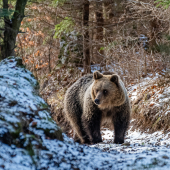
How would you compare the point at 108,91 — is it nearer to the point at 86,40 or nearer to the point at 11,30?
the point at 11,30

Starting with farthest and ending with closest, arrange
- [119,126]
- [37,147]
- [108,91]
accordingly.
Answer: [119,126] < [108,91] < [37,147]

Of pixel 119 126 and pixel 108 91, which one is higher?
pixel 108 91

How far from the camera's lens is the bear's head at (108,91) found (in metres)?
5.70

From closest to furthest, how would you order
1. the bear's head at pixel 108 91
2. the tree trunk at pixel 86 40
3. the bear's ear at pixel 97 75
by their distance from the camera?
the bear's head at pixel 108 91
the bear's ear at pixel 97 75
the tree trunk at pixel 86 40

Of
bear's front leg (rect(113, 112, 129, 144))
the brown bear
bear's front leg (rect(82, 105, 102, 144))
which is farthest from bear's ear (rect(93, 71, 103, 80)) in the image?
bear's front leg (rect(113, 112, 129, 144))

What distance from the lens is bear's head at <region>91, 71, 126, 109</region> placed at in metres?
5.70

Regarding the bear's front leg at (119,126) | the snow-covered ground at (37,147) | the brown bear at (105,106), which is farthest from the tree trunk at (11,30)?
the bear's front leg at (119,126)

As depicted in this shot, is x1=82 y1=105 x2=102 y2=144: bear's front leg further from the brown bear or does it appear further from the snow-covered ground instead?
the snow-covered ground

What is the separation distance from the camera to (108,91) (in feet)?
18.8

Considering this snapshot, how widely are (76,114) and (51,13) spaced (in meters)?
6.23

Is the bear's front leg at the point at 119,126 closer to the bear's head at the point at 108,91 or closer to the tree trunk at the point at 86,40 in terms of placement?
the bear's head at the point at 108,91

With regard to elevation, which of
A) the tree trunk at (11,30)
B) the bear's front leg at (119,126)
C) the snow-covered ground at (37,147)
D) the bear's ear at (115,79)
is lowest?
the bear's front leg at (119,126)

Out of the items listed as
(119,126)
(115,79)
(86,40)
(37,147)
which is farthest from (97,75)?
(86,40)

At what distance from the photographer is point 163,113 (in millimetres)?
6820
